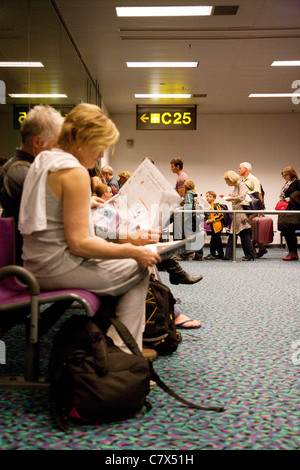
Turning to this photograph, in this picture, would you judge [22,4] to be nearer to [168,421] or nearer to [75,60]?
[75,60]

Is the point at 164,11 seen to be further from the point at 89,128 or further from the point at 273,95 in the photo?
the point at 273,95

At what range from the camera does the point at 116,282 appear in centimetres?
164

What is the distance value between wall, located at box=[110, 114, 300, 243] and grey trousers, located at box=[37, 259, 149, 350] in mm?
10121

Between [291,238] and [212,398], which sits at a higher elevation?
[291,238]

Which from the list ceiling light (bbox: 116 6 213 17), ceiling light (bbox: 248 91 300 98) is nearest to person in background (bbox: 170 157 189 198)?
ceiling light (bbox: 116 6 213 17)

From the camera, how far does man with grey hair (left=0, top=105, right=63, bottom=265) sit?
1.99 metres

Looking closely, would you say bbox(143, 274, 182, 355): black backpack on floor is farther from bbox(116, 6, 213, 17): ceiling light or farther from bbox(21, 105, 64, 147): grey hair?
bbox(116, 6, 213, 17): ceiling light

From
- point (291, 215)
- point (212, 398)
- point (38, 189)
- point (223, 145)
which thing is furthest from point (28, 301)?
point (223, 145)

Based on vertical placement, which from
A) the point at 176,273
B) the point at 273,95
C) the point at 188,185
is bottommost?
the point at 176,273

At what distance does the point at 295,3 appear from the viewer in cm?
516

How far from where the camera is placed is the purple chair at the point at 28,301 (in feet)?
4.95

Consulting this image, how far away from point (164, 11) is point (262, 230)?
464 centimetres

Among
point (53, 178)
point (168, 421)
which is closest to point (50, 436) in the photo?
point (168, 421)

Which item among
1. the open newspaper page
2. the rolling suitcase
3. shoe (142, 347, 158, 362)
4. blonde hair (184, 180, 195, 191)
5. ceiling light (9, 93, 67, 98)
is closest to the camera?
the open newspaper page
